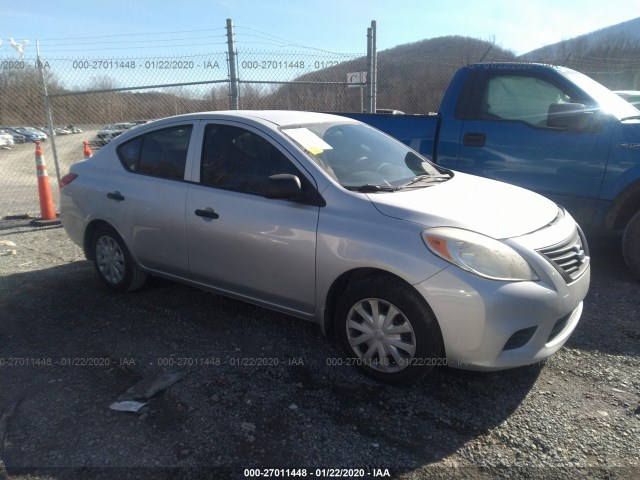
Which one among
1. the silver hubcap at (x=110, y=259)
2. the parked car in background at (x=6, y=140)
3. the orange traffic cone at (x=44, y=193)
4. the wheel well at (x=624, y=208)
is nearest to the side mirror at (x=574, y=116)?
the wheel well at (x=624, y=208)

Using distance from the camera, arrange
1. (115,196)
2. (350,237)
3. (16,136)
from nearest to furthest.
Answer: (350,237)
(115,196)
(16,136)

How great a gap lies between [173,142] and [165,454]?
2.49m

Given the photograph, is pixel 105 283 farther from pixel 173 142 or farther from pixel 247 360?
pixel 247 360

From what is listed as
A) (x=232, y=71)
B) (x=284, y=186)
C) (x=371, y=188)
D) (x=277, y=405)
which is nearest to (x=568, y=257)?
(x=371, y=188)

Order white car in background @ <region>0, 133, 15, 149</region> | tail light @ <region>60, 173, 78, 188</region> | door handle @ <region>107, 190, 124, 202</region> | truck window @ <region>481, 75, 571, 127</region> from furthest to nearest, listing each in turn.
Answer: white car in background @ <region>0, 133, 15, 149</region>, truck window @ <region>481, 75, 571, 127</region>, tail light @ <region>60, 173, 78, 188</region>, door handle @ <region>107, 190, 124, 202</region>

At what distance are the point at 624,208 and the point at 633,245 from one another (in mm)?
381

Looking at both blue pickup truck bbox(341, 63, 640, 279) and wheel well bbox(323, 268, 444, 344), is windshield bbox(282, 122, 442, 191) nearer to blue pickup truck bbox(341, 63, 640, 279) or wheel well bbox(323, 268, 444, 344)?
wheel well bbox(323, 268, 444, 344)

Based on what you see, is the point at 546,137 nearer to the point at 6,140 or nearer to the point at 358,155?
the point at 358,155

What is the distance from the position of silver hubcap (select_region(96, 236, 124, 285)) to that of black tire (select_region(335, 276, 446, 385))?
2362mm

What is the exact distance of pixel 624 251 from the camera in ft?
15.1

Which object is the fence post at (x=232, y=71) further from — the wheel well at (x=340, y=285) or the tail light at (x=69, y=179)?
the wheel well at (x=340, y=285)

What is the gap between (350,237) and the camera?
2.96 metres

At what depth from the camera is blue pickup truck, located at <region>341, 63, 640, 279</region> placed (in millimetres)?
4566

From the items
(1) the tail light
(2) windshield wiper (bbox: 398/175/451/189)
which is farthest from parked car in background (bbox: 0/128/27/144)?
(2) windshield wiper (bbox: 398/175/451/189)
